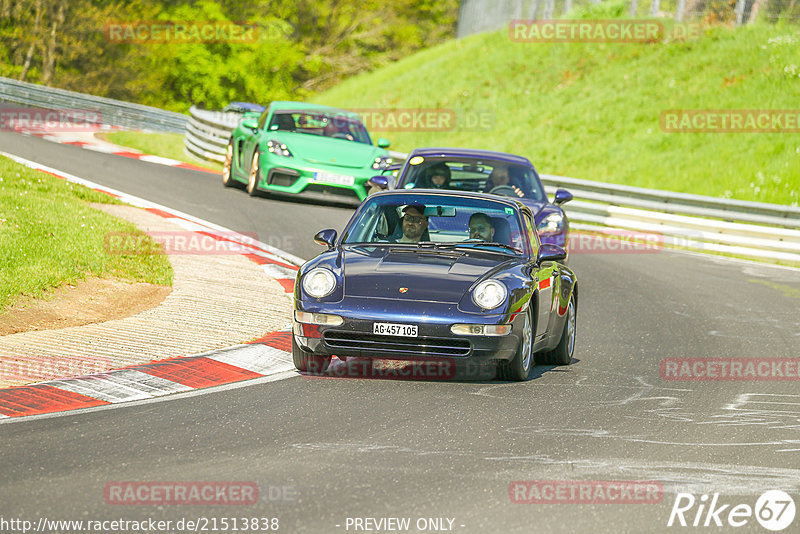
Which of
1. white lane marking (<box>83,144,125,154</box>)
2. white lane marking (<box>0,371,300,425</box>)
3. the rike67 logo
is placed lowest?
white lane marking (<box>0,371,300,425</box>)

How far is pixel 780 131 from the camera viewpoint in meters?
27.8

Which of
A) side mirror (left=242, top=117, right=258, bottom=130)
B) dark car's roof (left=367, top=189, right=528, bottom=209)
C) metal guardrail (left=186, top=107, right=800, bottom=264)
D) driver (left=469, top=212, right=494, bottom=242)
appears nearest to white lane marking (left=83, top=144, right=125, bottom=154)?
side mirror (left=242, top=117, right=258, bottom=130)

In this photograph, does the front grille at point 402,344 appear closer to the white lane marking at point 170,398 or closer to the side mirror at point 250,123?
the white lane marking at point 170,398

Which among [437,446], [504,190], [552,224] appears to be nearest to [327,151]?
[504,190]

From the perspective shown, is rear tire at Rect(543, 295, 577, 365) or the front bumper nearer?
the front bumper

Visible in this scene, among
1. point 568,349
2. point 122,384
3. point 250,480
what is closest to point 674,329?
point 568,349

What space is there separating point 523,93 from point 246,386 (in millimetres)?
29615

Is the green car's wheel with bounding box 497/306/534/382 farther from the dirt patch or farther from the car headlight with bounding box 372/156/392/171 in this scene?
the car headlight with bounding box 372/156/392/171

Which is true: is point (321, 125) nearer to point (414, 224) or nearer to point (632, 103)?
point (414, 224)

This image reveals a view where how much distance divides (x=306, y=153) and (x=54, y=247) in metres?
7.17

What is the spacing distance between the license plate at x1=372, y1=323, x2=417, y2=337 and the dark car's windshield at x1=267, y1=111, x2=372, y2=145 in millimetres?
11903

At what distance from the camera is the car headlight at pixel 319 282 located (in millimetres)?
8219

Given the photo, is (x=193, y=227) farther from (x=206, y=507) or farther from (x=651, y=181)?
(x=651, y=181)

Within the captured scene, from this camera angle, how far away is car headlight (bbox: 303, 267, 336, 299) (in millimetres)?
8219
